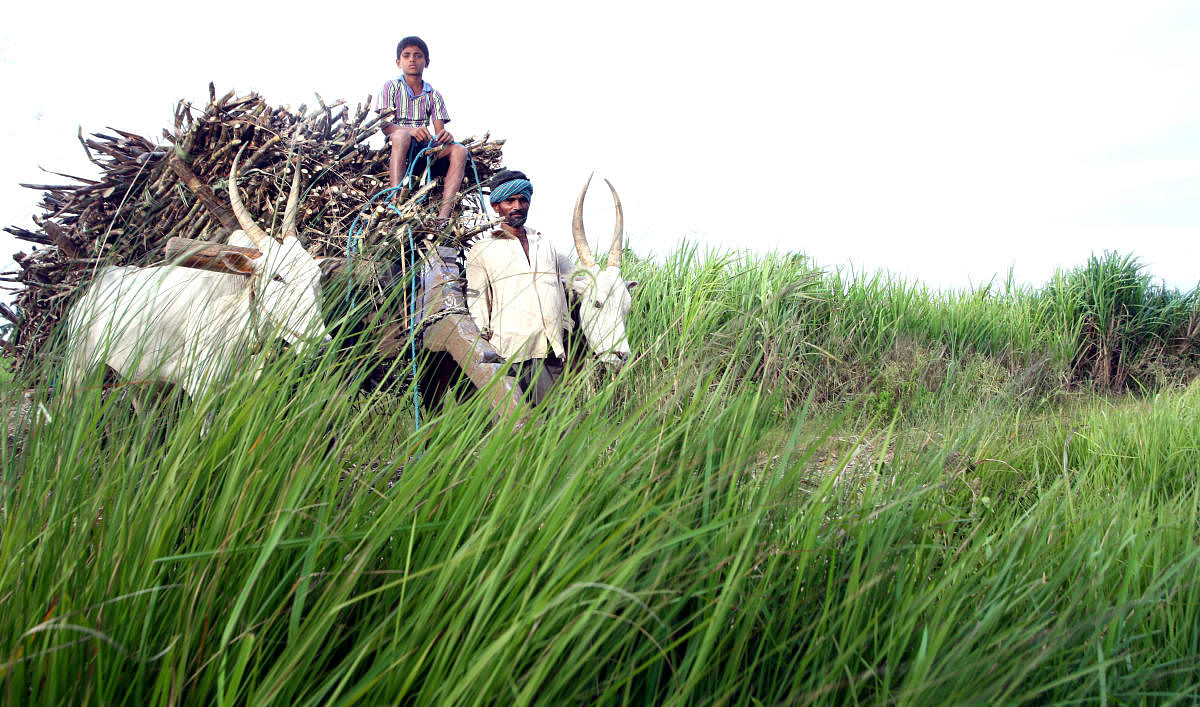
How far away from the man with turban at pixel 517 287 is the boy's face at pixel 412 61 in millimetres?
2528

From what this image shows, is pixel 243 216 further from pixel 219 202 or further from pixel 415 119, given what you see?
pixel 415 119

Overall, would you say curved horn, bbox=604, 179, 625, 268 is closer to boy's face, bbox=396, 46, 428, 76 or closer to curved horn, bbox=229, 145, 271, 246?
curved horn, bbox=229, 145, 271, 246

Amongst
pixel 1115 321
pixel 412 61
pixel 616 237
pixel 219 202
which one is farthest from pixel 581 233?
pixel 1115 321

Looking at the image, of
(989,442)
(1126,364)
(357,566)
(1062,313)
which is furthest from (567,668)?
(1126,364)

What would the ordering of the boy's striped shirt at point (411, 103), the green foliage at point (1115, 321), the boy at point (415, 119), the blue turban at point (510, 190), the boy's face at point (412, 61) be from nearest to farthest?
the blue turban at point (510, 190) → the boy at point (415, 119) → the boy's striped shirt at point (411, 103) → the boy's face at point (412, 61) → the green foliage at point (1115, 321)

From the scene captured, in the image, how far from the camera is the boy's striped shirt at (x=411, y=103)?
5457mm

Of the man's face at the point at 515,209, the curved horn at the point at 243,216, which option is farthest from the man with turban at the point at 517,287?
the curved horn at the point at 243,216

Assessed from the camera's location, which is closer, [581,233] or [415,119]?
[581,233]

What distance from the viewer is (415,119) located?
5516 mm

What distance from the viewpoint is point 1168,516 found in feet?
9.32

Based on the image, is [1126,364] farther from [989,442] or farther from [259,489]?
[259,489]

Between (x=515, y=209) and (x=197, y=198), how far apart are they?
A: 178 cm

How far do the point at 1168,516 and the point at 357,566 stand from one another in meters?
3.11

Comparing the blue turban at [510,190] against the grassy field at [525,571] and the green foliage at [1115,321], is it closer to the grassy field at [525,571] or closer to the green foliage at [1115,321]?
the grassy field at [525,571]
